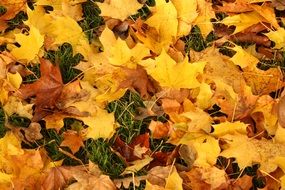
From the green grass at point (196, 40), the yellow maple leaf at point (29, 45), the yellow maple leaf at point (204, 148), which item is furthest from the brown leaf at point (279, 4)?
the yellow maple leaf at point (29, 45)

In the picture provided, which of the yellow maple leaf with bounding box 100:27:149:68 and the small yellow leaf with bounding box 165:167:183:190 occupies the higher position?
the yellow maple leaf with bounding box 100:27:149:68

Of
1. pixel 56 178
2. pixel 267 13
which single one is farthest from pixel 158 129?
pixel 267 13

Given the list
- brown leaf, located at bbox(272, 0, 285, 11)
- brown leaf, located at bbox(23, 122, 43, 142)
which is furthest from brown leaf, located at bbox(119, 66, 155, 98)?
brown leaf, located at bbox(272, 0, 285, 11)

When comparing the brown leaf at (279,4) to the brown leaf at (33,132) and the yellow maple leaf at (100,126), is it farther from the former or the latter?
the brown leaf at (33,132)

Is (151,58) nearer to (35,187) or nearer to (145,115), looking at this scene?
(145,115)

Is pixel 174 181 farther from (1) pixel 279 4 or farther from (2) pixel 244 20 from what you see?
(1) pixel 279 4

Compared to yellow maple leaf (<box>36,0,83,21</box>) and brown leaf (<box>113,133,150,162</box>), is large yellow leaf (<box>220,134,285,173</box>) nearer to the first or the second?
brown leaf (<box>113,133,150,162</box>)
